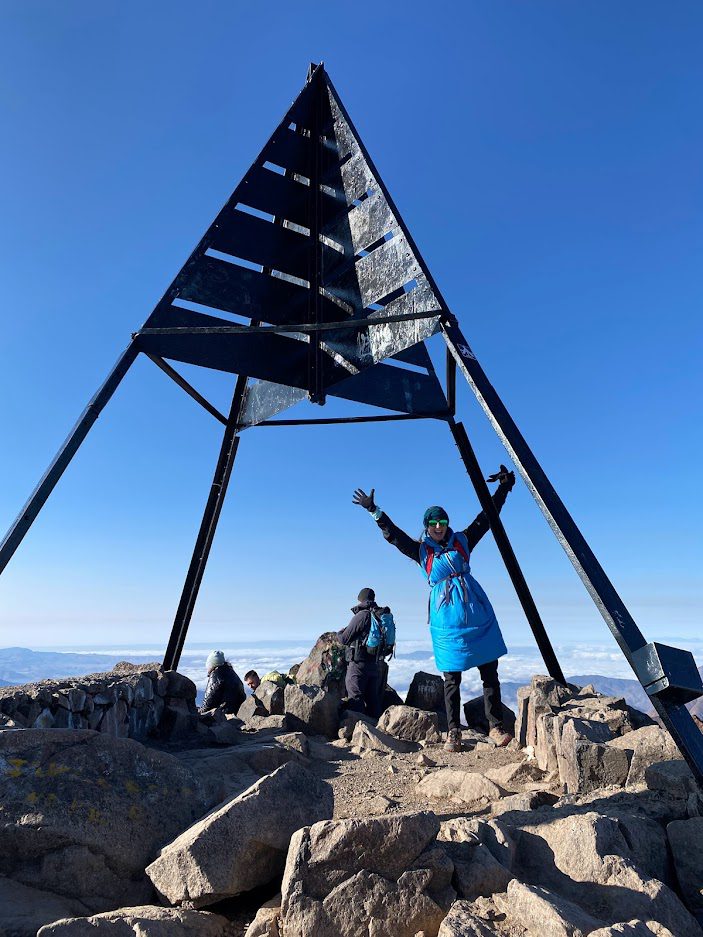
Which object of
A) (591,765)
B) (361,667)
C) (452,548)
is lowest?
(591,765)

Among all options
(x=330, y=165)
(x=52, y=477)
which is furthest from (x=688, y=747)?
(x=330, y=165)

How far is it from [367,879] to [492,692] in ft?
14.2

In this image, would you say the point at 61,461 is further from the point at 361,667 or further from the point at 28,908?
the point at 361,667

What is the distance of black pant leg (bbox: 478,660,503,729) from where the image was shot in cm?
600

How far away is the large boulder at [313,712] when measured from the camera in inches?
284

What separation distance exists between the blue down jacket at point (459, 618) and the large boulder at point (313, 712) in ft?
6.57

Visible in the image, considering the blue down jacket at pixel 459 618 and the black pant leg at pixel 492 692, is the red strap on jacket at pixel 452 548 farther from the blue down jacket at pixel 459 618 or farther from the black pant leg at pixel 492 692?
the black pant leg at pixel 492 692

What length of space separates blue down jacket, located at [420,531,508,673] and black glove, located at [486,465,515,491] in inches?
52.0

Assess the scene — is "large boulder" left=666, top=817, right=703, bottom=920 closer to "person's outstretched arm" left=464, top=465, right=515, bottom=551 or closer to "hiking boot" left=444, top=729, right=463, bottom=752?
"hiking boot" left=444, top=729, right=463, bottom=752

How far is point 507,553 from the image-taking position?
22.4 feet

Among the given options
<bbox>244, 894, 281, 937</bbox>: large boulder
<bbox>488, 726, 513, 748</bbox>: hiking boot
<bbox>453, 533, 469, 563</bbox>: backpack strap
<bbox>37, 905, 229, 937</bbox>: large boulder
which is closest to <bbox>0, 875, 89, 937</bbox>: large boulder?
<bbox>37, 905, 229, 937</bbox>: large boulder

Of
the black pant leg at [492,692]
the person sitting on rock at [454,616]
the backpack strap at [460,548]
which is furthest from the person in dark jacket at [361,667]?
the backpack strap at [460,548]

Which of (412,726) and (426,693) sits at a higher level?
(426,693)

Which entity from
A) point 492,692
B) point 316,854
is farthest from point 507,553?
point 316,854
